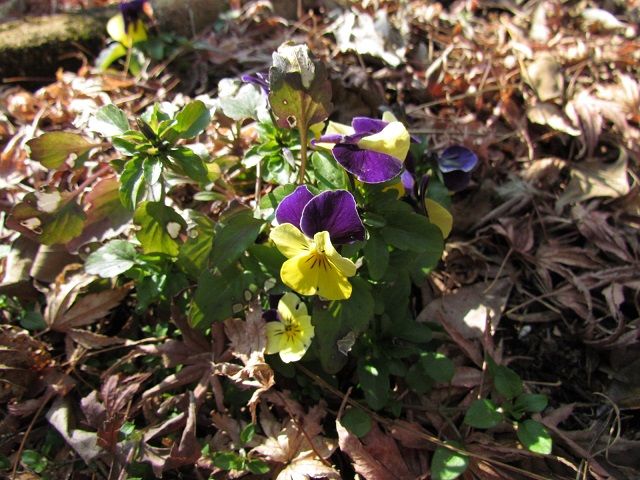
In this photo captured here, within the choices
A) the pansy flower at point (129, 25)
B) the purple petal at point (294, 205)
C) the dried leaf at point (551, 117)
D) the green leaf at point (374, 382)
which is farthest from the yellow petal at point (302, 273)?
the pansy flower at point (129, 25)

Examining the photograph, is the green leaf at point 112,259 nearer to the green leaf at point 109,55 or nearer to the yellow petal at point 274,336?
the yellow petal at point 274,336

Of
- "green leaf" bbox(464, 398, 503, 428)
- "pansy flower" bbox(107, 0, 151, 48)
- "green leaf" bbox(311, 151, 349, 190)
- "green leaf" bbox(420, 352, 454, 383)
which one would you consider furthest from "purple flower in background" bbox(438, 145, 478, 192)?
"pansy flower" bbox(107, 0, 151, 48)

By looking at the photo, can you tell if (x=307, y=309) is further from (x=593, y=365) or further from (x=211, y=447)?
(x=593, y=365)

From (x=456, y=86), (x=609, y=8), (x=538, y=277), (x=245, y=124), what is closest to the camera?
(x=538, y=277)

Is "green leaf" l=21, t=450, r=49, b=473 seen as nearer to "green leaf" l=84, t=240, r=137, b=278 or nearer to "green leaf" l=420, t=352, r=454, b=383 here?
"green leaf" l=84, t=240, r=137, b=278

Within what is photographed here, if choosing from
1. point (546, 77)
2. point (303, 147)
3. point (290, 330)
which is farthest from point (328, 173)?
point (546, 77)

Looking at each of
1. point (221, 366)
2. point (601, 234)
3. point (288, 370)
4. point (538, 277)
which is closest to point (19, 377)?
→ point (221, 366)

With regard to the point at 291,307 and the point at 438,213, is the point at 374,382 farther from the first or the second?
the point at 438,213
